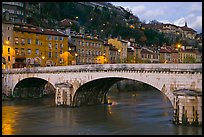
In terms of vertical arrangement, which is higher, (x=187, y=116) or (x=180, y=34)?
(x=180, y=34)

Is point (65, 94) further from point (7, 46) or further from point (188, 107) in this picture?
point (7, 46)

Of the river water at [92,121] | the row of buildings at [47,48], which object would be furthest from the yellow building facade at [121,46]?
the river water at [92,121]

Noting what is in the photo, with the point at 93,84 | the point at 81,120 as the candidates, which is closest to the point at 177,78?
the point at 81,120

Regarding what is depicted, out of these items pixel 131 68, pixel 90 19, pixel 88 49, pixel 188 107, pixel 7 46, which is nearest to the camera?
pixel 188 107

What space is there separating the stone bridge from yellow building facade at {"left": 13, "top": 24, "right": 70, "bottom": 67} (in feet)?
38.2

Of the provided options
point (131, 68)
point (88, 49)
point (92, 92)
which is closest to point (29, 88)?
point (92, 92)

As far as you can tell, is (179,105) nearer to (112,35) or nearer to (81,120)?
(81,120)

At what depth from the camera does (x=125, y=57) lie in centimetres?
8469

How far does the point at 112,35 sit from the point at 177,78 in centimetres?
7769

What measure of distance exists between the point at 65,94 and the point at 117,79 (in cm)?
543

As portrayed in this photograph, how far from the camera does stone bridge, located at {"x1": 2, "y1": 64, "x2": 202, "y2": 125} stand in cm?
2530

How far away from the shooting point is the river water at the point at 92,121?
2412 cm

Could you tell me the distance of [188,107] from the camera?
25078 mm

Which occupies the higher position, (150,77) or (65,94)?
(150,77)
